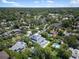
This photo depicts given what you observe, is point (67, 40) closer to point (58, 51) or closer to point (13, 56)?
point (58, 51)

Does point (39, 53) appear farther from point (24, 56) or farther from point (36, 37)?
point (36, 37)

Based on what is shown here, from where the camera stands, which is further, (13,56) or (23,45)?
(23,45)

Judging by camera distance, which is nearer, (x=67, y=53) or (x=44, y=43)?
(x=67, y=53)

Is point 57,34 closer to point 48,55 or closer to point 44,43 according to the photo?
point 44,43

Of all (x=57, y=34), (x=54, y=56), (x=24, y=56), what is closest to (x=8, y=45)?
(x=24, y=56)

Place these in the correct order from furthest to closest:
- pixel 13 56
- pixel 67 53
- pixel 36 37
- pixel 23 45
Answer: pixel 36 37 → pixel 23 45 → pixel 67 53 → pixel 13 56

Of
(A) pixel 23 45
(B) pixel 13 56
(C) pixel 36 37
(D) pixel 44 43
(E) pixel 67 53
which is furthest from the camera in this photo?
(C) pixel 36 37

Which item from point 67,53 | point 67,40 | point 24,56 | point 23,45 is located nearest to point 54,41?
point 67,40

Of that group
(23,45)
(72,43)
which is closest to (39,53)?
(23,45)

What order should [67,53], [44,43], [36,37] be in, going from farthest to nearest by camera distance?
[36,37] → [44,43] → [67,53]

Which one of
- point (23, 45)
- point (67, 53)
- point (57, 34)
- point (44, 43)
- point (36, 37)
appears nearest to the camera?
point (67, 53)
